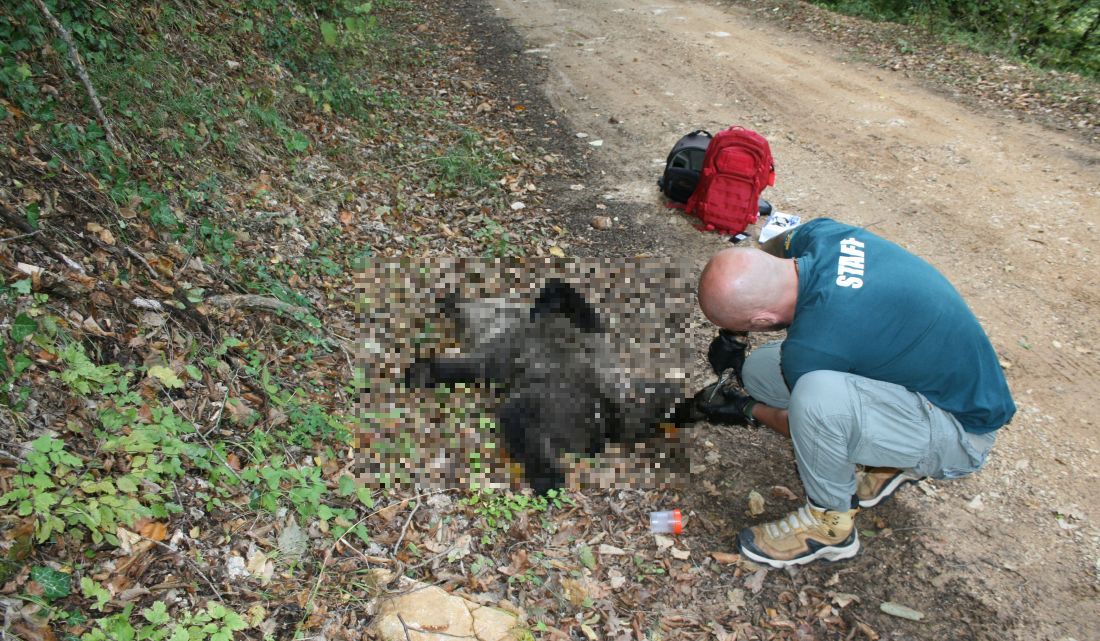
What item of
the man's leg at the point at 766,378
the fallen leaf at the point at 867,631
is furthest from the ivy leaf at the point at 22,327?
the fallen leaf at the point at 867,631

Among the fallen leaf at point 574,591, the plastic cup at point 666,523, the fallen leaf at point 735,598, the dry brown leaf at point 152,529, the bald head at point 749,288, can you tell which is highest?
the bald head at point 749,288

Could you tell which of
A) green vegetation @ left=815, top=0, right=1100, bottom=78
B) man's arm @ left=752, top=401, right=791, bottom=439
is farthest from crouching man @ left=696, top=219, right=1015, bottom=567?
green vegetation @ left=815, top=0, right=1100, bottom=78

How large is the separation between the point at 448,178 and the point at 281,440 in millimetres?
3595

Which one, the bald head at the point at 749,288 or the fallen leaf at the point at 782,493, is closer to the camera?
the bald head at the point at 749,288

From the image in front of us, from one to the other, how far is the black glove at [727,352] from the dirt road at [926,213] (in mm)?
471

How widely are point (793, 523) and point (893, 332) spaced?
1156 millimetres

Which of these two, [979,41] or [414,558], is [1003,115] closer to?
[979,41]

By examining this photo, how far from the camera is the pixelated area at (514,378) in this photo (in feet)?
12.4

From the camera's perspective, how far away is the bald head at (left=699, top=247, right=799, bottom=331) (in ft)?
10.3

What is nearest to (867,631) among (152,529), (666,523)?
(666,523)

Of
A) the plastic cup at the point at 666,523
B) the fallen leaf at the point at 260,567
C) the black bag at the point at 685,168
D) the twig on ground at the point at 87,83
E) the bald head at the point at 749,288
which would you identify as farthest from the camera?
the black bag at the point at 685,168

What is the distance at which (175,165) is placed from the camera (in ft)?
15.5

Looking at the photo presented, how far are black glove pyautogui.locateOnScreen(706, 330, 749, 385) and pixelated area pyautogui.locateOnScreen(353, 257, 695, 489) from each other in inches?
16.5

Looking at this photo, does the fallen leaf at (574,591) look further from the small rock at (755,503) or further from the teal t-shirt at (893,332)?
the teal t-shirt at (893,332)
